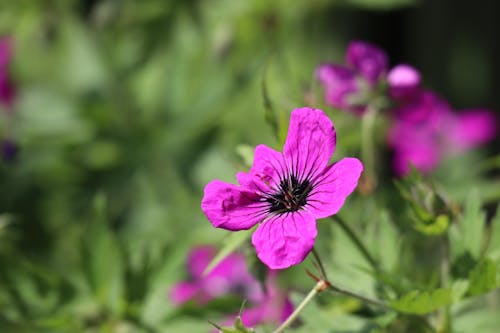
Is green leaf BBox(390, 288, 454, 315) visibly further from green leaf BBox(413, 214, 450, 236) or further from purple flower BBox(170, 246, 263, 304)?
purple flower BBox(170, 246, 263, 304)

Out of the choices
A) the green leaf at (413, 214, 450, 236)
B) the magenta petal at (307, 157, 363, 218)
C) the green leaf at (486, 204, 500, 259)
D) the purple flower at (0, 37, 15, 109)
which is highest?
the purple flower at (0, 37, 15, 109)

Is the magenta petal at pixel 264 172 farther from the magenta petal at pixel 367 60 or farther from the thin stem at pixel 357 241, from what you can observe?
the magenta petal at pixel 367 60

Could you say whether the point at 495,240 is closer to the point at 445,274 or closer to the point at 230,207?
the point at 445,274

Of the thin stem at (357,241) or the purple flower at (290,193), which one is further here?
the thin stem at (357,241)

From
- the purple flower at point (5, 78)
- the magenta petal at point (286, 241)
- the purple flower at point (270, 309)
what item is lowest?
the purple flower at point (270, 309)

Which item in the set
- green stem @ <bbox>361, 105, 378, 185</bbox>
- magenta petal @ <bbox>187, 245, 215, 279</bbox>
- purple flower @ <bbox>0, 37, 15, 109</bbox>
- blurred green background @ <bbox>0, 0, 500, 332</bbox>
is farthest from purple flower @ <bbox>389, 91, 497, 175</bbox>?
purple flower @ <bbox>0, 37, 15, 109</bbox>

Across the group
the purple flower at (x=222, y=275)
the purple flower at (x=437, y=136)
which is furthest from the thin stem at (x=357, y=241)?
the purple flower at (x=222, y=275)

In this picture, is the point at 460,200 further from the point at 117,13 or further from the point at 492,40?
the point at 492,40
